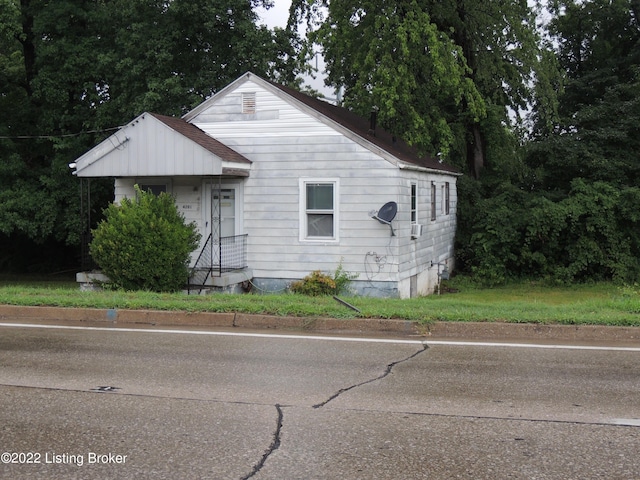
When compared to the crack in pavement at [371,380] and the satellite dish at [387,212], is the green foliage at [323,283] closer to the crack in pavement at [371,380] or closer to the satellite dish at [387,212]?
the satellite dish at [387,212]

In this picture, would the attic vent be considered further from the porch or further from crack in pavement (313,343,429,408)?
crack in pavement (313,343,429,408)

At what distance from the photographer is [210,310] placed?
10586 millimetres

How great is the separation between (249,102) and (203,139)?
1.57 metres

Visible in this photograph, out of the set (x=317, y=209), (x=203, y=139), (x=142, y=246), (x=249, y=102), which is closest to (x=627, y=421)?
(x=142, y=246)

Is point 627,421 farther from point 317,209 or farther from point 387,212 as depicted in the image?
point 317,209

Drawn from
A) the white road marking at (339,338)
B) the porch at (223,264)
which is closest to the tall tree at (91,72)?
the porch at (223,264)

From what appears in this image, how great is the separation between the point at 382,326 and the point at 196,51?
17577mm

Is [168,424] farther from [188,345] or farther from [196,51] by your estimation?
[196,51]

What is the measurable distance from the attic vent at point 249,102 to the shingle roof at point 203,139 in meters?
1.02

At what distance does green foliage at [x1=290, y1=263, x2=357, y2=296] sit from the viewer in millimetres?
15648

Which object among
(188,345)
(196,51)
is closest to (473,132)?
(196,51)

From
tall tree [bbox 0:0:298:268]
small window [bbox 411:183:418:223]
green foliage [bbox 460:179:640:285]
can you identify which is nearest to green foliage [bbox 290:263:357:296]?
small window [bbox 411:183:418:223]

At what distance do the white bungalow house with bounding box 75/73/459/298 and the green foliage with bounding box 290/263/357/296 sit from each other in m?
0.21

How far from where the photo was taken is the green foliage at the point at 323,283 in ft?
51.3
